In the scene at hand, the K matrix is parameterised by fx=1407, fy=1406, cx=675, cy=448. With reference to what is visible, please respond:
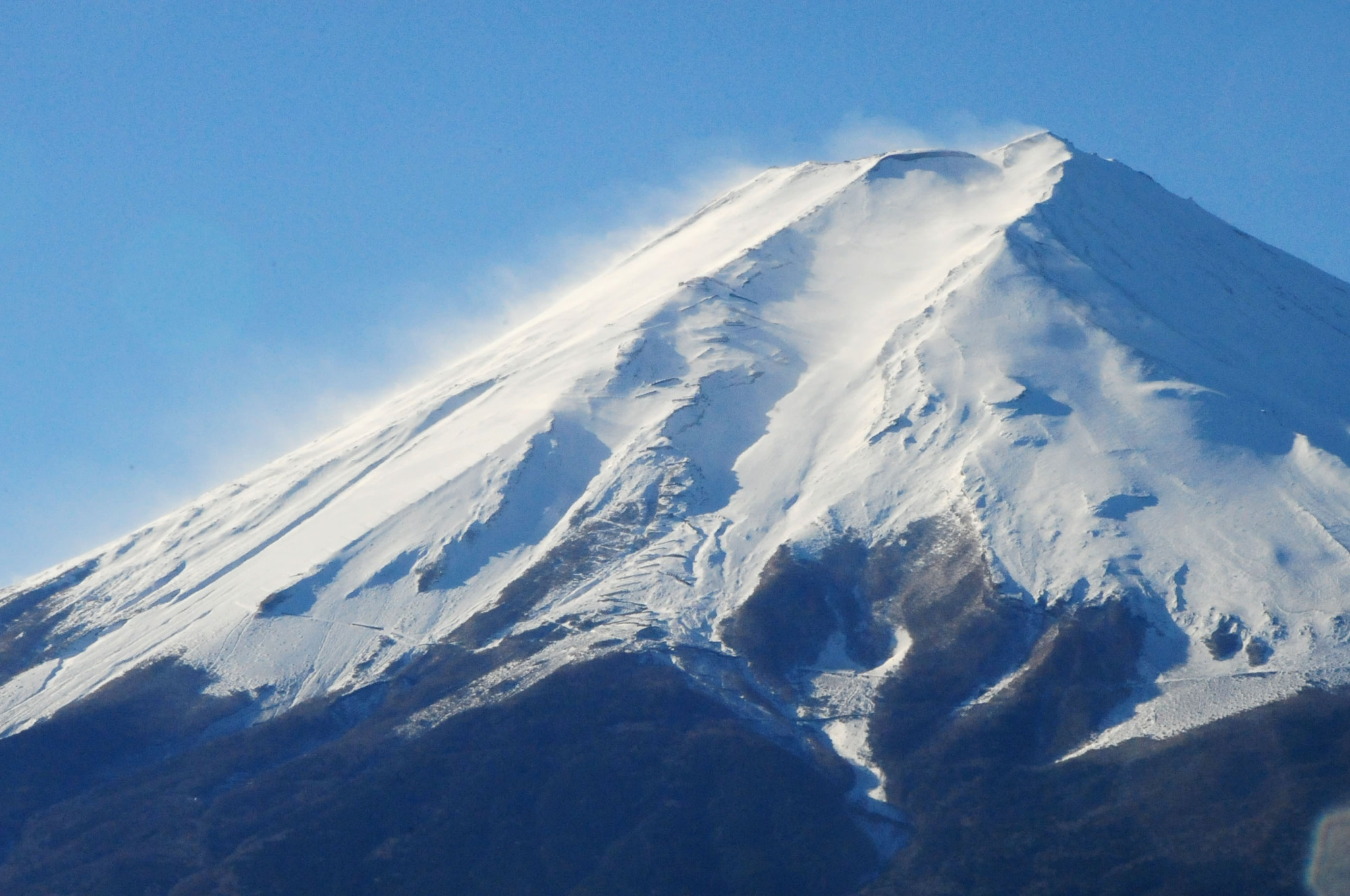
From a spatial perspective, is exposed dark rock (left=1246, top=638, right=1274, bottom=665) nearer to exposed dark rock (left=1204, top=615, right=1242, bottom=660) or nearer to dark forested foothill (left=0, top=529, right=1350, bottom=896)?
exposed dark rock (left=1204, top=615, right=1242, bottom=660)

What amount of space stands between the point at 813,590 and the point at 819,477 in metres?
13.8

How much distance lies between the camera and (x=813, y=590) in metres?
82.3

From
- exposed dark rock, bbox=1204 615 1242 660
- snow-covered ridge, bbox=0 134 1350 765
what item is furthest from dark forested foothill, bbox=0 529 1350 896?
exposed dark rock, bbox=1204 615 1242 660

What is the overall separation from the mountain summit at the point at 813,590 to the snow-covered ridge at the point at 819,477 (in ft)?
1.08

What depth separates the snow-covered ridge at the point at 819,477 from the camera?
79.1 metres

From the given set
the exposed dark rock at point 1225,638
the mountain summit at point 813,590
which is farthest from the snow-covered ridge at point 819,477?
the mountain summit at point 813,590

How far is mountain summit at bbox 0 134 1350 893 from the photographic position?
216 ft

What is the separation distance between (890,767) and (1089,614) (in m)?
14.9

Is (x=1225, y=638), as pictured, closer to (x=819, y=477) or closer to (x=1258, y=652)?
(x=1258, y=652)

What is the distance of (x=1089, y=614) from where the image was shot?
75562 mm

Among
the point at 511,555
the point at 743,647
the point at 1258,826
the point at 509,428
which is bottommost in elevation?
the point at 1258,826

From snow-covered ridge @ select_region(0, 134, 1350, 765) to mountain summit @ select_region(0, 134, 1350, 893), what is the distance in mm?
329

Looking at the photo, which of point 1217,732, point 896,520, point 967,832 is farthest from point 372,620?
point 1217,732

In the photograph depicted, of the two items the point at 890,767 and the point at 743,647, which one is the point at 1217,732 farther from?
the point at 743,647
